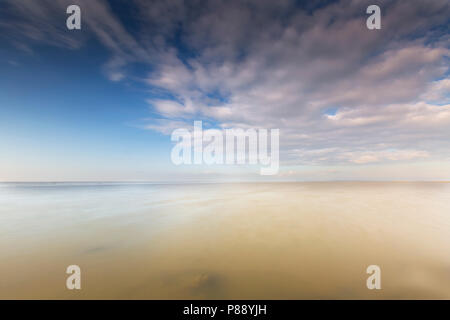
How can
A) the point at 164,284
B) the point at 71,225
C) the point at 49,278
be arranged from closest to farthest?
1. the point at 164,284
2. the point at 49,278
3. the point at 71,225

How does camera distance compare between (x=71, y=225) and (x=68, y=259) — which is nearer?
(x=68, y=259)

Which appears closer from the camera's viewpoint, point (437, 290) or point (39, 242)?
point (437, 290)

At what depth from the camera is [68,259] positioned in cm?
410

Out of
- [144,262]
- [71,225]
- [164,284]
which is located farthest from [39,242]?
[164,284]

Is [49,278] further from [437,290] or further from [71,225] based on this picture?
[437,290]

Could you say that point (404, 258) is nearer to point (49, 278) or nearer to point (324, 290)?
point (324, 290)

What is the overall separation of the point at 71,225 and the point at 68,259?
353 centimetres
